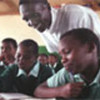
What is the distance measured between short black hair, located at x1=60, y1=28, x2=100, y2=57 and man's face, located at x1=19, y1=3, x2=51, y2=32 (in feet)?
0.42

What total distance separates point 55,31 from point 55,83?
0.94 feet

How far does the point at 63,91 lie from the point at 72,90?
49mm

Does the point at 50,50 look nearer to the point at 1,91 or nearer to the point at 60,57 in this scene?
the point at 60,57

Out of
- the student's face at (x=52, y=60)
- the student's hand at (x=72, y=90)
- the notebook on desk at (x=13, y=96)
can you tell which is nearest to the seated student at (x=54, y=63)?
the student's face at (x=52, y=60)

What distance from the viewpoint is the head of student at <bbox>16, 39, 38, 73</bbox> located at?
141cm

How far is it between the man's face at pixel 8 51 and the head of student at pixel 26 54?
0.03 meters

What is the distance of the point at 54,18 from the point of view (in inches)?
54.9

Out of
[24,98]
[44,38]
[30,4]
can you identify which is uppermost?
[30,4]

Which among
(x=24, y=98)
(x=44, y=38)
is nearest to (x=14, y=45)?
(x=44, y=38)

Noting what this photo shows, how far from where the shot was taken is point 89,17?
1357mm

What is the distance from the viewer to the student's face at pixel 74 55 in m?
1.34

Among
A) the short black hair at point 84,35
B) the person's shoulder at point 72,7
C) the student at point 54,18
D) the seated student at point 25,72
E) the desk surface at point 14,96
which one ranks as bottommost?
the desk surface at point 14,96

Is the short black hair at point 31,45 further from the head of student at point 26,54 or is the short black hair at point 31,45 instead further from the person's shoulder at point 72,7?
the person's shoulder at point 72,7

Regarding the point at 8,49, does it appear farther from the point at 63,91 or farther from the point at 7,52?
the point at 63,91
